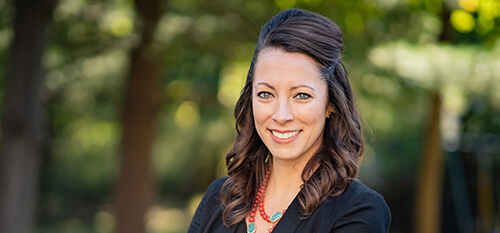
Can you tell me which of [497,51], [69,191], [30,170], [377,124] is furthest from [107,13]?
[69,191]

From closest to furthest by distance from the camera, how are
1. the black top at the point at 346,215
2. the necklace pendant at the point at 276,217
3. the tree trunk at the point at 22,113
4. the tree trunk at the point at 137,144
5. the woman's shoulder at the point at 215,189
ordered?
the black top at the point at 346,215 < the necklace pendant at the point at 276,217 < the woman's shoulder at the point at 215,189 < the tree trunk at the point at 22,113 < the tree trunk at the point at 137,144

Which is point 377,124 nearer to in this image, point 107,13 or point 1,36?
point 107,13

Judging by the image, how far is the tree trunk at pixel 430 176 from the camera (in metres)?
10.6

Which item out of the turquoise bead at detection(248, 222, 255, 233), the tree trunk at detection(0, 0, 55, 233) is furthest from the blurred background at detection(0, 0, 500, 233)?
the turquoise bead at detection(248, 222, 255, 233)

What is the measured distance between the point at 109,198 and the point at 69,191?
3.51ft

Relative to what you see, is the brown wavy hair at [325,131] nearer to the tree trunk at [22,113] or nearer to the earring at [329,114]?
the earring at [329,114]

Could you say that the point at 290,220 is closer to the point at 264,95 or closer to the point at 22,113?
the point at 264,95

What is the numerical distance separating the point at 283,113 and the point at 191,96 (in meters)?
10.0

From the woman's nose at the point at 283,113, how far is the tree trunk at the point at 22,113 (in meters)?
5.53

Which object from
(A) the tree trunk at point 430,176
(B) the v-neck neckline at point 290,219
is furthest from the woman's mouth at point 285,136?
(A) the tree trunk at point 430,176

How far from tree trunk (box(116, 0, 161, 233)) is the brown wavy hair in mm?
7014

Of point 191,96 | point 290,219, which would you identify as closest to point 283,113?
point 290,219

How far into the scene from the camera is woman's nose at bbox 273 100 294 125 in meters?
2.18

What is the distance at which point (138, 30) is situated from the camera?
8.53 metres
